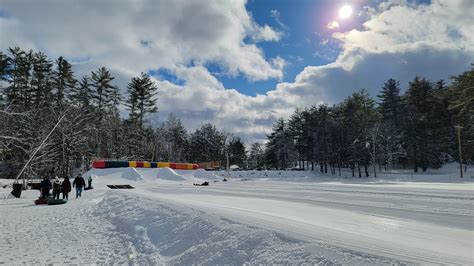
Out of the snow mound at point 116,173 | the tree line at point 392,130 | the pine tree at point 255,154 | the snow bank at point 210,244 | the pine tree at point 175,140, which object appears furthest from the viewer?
the pine tree at point 255,154

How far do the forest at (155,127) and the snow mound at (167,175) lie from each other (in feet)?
36.3

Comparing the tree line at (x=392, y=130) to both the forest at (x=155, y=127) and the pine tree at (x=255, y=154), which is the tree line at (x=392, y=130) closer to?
the forest at (x=155, y=127)

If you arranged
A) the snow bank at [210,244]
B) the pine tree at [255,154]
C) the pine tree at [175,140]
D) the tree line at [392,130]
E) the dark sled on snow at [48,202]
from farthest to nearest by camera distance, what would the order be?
1. the pine tree at [255,154]
2. the pine tree at [175,140]
3. the tree line at [392,130]
4. the dark sled on snow at [48,202]
5. the snow bank at [210,244]

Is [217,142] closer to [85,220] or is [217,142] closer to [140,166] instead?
[140,166]

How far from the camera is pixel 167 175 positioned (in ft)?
147

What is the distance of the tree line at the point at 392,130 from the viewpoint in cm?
5716

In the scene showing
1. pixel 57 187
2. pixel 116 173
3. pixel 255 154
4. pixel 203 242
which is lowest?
pixel 203 242

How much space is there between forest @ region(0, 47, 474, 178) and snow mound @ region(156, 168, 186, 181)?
11.1 meters

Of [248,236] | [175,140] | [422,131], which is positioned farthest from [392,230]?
[175,140]

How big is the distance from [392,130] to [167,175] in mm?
47354

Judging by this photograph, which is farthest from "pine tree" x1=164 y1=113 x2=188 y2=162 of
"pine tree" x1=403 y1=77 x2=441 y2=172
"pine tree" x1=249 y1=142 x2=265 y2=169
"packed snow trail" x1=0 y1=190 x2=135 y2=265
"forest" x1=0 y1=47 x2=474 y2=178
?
"packed snow trail" x1=0 y1=190 x2=135 y2=265

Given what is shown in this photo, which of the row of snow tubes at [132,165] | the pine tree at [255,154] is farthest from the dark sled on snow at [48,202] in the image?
the pine tree at [255,154]

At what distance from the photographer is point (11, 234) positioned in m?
11.4

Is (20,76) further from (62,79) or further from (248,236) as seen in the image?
(248,236)
